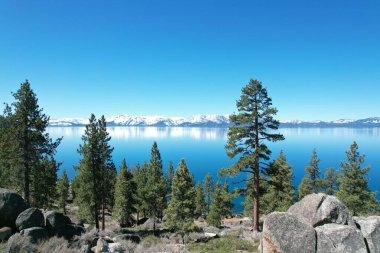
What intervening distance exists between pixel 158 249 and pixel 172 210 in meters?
11.6

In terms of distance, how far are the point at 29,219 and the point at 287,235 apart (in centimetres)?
1351

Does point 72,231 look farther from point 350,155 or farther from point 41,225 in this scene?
point 350,155

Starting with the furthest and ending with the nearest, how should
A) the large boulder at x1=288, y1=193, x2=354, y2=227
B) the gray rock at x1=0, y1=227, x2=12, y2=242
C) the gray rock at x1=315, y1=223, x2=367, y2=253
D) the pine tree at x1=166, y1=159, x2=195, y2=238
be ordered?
the pine tree at x1=166, y1=159, x2=195, y2=238
the large boulder at x1=288, y1=193, x2=354, y2=227
the gray rock at x1=0, y1=227, x2=12, y2=242
the gray rock at x1=315, y1=223, x2=367, y2=253

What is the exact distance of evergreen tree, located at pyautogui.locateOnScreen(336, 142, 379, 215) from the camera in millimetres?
28594

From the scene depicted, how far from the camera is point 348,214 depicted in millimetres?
12711

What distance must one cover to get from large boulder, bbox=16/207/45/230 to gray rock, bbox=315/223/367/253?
14.7 metres

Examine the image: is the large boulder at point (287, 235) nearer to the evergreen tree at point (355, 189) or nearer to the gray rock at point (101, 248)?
the gray rock at point (101, 248)

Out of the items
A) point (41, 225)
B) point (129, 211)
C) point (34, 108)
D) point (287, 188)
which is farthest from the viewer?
point (129, 211)

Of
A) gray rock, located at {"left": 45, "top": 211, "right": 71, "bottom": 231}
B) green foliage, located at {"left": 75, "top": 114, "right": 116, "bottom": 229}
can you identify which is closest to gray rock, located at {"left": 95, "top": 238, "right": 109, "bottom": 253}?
gray rock, located at {"left": 45, "top": 211, "right": 71, "bottom": 231}

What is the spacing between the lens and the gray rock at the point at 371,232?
11.9m

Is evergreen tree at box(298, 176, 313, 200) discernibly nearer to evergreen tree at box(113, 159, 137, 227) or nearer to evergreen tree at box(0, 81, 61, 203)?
evergreen tree at box(113, 159, 137, 227)

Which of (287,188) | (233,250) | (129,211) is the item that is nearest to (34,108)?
(233,250)

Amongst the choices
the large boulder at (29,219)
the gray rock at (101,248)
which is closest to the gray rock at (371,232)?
the gray rock at (101,248)

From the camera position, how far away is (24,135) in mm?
23422
